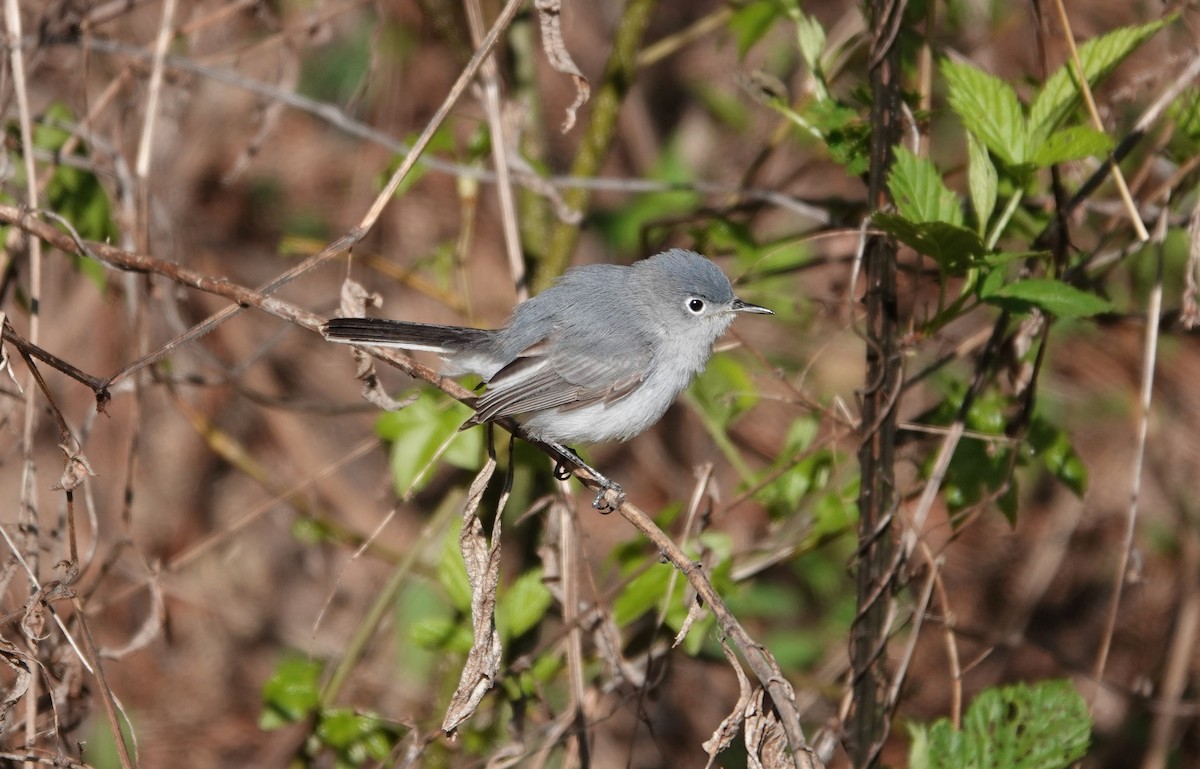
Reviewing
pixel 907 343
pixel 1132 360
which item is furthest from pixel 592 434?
pixel 1132 360

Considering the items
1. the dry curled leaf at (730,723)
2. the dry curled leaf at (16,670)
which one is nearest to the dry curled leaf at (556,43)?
the dry curled leaf at (730,723)

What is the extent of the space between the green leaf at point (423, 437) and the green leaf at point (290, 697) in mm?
624

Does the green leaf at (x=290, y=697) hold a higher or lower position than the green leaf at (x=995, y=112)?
lower

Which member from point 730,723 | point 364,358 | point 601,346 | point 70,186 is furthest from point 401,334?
point 70,186

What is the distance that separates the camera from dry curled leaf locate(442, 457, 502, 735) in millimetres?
1999

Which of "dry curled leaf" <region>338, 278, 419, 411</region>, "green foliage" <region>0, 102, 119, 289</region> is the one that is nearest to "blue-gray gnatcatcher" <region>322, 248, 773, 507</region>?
"dry curled leaf" <region>338, 278, 419, 411</region>

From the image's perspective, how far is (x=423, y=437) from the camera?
3.01m

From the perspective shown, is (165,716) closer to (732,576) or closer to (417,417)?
(417,417)

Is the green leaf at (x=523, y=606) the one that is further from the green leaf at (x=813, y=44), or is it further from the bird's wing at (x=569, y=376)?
the green leaf at (x=813, y=44)

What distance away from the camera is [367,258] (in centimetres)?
336

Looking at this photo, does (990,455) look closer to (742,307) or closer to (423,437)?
(742,307)

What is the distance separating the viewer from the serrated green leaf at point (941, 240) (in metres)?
2.07

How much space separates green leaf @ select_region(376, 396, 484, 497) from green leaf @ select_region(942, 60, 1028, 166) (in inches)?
62.2

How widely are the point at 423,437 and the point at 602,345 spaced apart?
59cm
